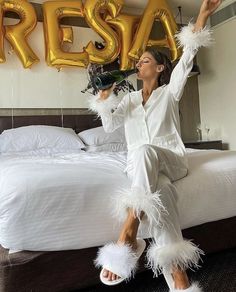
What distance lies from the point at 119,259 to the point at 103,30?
2.81m

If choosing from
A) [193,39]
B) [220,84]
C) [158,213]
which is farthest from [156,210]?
[220,84]

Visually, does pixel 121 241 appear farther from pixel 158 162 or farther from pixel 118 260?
pixel 158 162

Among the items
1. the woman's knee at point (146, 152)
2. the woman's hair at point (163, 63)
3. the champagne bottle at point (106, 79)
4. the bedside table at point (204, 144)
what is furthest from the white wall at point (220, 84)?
the woman's knee at point (146, 152)

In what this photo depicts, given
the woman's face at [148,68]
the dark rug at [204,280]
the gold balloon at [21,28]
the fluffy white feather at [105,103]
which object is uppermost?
the gold balloon at [21,28]

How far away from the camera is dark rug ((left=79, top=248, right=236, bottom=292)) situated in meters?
1.45

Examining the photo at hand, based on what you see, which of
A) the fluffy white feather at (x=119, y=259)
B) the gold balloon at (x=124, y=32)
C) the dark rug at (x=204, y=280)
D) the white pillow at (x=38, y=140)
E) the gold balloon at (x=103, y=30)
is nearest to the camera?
the fluffy white feather at (x=119, y=259)

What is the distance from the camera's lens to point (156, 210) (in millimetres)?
1207

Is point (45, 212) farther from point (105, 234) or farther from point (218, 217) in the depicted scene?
point (218, 217)

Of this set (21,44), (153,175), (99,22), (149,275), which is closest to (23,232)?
(153,175)

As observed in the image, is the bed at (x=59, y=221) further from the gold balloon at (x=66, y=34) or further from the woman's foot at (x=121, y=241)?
the gold balloon at (x=66, y=34)

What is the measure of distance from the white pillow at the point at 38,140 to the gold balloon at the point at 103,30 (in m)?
0.99

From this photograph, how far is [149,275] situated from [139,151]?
2.28 feet

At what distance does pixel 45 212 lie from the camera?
1202mm

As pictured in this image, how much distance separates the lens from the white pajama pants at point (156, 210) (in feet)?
3.97
